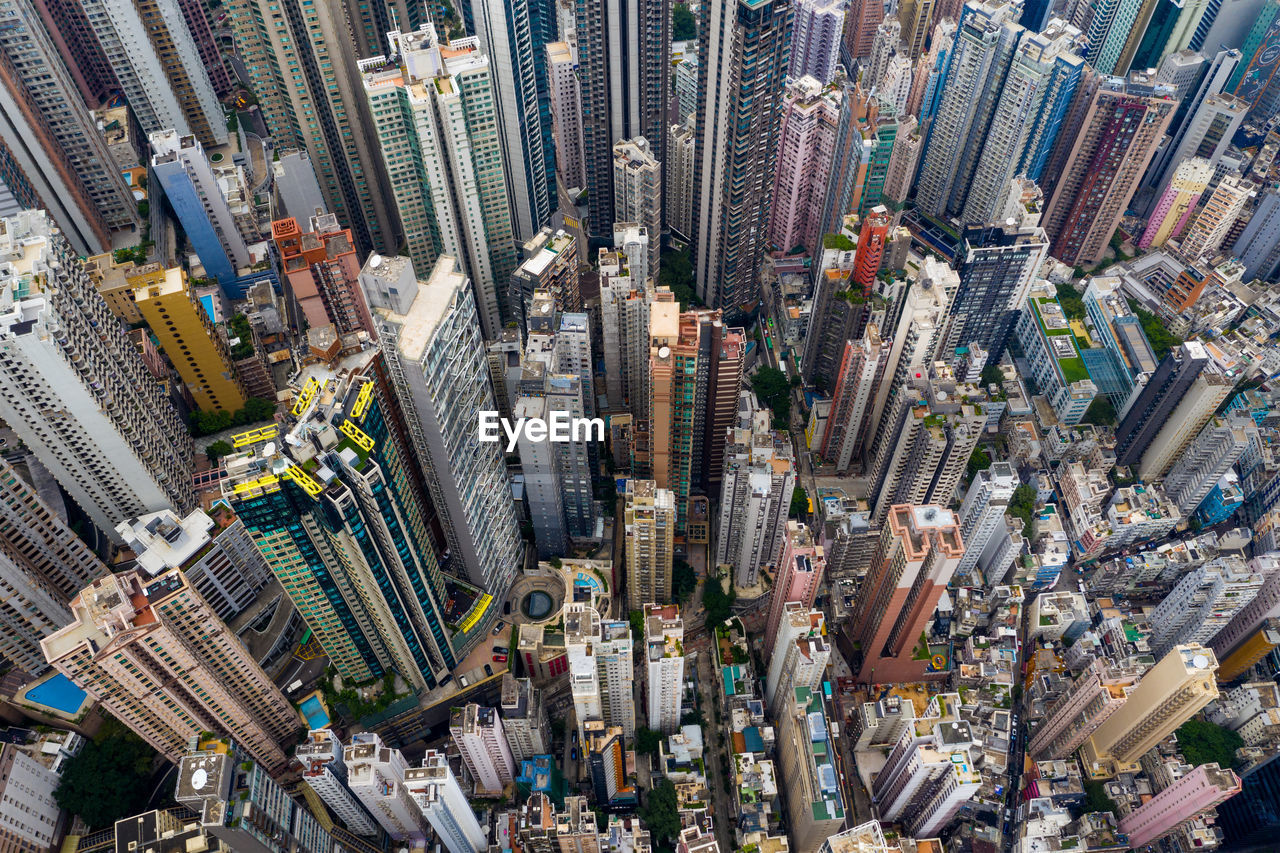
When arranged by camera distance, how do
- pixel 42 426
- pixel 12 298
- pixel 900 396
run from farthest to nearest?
pixel 900 396
pixel 42 426
pixel 12 298

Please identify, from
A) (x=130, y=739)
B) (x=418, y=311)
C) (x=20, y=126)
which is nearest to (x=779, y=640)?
(x=418, y=311)

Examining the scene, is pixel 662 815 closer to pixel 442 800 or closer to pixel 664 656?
pixel 664 656

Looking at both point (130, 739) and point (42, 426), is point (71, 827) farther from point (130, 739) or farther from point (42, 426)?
point (42, 426)

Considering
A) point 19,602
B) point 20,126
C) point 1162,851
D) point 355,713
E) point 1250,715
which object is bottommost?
point 1162,851

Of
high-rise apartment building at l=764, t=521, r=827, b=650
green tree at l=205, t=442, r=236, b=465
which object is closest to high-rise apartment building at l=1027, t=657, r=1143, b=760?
high-rise apartment building at l=764, t=521, r=827, b=650

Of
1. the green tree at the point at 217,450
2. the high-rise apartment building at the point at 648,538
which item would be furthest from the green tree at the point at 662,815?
the green tree at the point at 217,450

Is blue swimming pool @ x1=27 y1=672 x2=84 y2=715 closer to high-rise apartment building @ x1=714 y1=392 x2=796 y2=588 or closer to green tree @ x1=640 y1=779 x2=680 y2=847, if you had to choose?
green tree @ x1=640 y1=779 x2=680 y2=847
